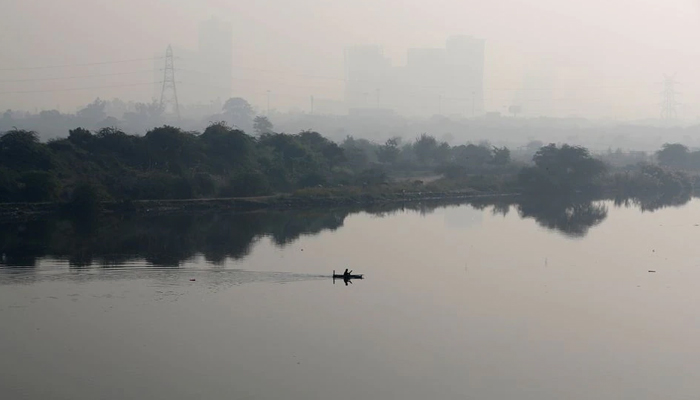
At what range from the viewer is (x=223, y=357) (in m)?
11.1

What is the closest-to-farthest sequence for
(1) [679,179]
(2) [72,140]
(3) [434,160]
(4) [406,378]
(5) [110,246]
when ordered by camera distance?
(4) [406,378] < (5) [110,246] < (2) [72,140] < (1) [679,179] < (3) [434,160]

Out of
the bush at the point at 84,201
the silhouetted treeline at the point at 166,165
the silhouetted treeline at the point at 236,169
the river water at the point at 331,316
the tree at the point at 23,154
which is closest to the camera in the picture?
the river water at the point at 331,316

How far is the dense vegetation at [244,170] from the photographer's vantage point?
2684 centimetres

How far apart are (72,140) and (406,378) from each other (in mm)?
22586

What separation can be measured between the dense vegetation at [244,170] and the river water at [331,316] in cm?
455

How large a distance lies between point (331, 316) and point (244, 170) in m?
18.2

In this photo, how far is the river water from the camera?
1033 centimetres

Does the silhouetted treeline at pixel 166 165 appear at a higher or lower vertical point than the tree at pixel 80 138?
lower

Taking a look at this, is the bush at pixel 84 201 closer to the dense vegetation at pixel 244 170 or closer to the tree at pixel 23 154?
the dense vegetation at pixel 244 170

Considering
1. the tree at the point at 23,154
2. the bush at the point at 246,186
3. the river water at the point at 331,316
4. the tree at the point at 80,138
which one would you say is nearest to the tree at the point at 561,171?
the bush at the point at 246,186

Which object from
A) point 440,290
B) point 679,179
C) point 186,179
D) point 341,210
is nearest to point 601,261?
point 440,290

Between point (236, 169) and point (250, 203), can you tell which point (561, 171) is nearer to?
point (236, 169)

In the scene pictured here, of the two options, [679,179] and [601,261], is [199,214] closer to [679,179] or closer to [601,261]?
[601,261]

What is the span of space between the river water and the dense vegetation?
4.55 metres
